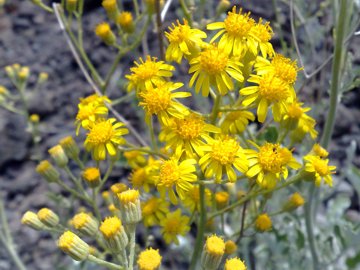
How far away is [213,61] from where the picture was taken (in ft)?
5.41

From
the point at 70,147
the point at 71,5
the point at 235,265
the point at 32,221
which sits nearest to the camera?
the point at 235,265

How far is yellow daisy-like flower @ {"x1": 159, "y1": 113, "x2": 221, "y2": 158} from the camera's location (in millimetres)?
1674

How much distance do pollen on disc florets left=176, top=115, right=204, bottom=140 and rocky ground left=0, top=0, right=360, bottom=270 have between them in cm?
221

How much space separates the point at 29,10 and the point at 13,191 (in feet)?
6.03

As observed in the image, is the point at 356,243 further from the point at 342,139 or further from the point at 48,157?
the point at 48,157

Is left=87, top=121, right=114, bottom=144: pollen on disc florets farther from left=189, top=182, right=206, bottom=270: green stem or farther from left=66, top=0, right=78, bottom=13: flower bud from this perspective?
left=66, top=0, right=78, bottom=13: flower bud

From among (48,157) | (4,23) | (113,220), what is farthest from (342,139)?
(4,23)

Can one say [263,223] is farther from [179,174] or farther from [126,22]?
[126,22]

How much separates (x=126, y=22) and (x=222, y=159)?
1.05 meters

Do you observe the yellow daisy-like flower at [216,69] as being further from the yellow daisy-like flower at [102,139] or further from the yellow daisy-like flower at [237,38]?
the yellow daisy-like flower at [102,139]

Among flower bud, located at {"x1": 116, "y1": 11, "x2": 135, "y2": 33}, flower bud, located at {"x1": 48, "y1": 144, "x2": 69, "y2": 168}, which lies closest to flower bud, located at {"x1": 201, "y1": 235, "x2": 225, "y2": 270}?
flower bud, located at {"x1": 48, "y1": 144, "x2": 69, "y2": 168}

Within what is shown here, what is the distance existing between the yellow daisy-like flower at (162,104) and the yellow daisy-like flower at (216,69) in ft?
0.22

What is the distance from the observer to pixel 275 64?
5.76ft

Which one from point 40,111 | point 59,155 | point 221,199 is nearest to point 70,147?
point 59,155
